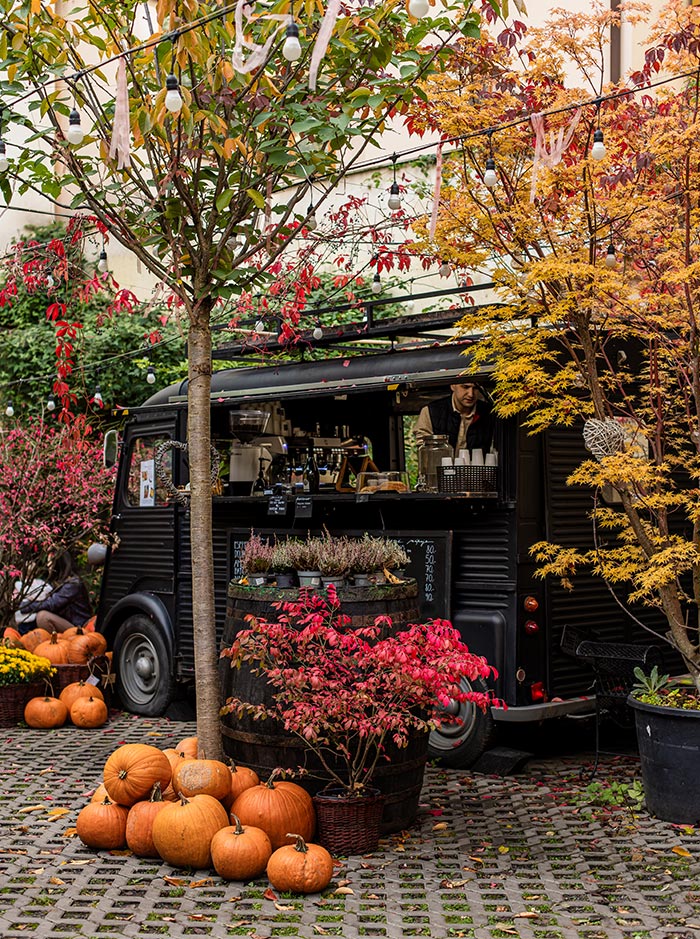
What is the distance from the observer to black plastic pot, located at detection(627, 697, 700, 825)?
6.09 m

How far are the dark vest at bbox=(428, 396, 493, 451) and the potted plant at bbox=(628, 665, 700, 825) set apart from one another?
209 cm

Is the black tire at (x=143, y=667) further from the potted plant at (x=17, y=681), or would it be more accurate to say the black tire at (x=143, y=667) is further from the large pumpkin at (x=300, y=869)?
the large pumpkin at (x=300, y=869)

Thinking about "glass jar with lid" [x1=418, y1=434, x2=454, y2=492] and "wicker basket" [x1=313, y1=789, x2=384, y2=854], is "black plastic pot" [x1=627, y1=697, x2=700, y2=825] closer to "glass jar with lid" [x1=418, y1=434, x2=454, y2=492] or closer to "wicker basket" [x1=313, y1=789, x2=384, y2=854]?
"wicker basket" [x1=313, y1=789, x2=384, y2=854]

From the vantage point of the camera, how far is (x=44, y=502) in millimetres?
10961

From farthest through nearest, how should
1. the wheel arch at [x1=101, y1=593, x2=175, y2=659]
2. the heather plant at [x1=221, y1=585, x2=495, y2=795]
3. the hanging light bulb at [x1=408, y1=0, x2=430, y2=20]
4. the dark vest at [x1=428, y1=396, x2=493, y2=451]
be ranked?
the wheel arch at [x1=101, y1=593, x2=175, y2=659], the dark vest at [x1=428, y1=396, x2=493, y2=451], the heather plant at [x1=221, y1=585, x2=495, y2=795], the hanging light bulb at [x1=408, y1=0, x2=430, y2=20]

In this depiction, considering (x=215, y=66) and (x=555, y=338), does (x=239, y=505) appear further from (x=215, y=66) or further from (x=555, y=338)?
(x=215, y=66)

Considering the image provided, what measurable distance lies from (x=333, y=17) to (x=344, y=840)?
3778 millimetres

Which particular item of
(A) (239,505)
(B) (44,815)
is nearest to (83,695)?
(A) (239,505)

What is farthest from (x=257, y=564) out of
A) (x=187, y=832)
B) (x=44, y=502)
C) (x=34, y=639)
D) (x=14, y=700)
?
(x=44, y=502)

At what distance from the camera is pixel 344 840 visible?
564cm

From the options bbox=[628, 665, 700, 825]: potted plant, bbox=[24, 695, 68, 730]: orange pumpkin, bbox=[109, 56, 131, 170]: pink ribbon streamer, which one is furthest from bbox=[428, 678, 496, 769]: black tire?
bbox=[109, 56, 131, 170]: pink ribbon streamer

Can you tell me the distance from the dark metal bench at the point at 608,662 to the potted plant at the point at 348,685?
1.43 m

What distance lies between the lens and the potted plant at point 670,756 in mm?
6090

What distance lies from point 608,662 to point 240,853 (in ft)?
A: 9.26
